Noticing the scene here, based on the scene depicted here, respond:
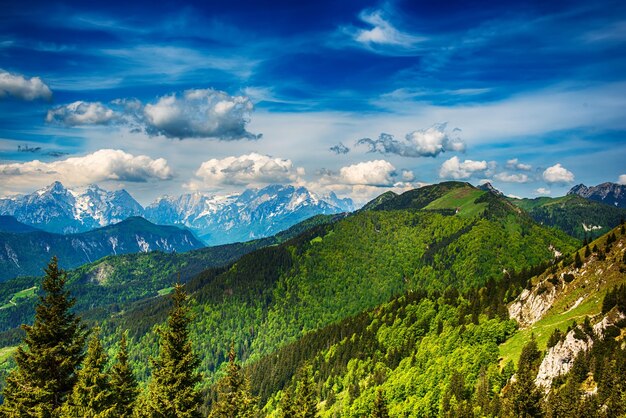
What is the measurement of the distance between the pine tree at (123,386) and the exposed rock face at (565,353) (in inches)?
2656

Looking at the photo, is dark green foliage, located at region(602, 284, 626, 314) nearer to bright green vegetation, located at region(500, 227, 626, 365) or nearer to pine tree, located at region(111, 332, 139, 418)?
bright green vegetation, located at region(500, 227, 626, 365)

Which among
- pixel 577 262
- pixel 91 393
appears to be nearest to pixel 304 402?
pixel 91 393

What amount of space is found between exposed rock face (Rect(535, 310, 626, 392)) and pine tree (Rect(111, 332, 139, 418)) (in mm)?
67472

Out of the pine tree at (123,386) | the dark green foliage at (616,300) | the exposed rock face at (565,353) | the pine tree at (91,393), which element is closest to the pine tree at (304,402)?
the pine tree at (123,386)

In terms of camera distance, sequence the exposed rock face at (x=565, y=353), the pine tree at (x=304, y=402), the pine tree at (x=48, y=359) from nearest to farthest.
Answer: the pine tree at (x=48, y=359) < the pine tree at (x=304, y=402) < the exposed rock face at (x=565, y=353)

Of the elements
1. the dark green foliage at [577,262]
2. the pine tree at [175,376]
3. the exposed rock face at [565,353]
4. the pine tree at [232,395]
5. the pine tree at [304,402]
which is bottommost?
the exposed rock face at [565,353]

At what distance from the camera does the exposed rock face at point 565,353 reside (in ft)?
247

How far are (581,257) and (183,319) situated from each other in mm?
107927

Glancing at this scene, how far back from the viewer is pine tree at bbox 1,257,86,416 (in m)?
31.7

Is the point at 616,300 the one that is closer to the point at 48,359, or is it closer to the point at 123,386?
the point at 123,386

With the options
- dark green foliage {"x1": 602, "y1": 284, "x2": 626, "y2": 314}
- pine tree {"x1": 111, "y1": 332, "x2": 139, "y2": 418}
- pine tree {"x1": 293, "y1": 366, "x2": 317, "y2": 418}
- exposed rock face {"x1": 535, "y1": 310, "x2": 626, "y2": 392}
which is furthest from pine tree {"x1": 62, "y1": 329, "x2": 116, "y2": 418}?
dark green foliage {"x1": 602, "y1": 284, "x2": 626, "y2": 314}

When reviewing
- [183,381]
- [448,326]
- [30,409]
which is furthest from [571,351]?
[30,409]

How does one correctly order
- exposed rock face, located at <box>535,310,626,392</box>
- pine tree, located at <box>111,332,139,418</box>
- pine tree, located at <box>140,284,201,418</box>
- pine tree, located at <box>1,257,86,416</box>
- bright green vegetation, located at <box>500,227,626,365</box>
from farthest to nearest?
bright green vegetation, located at <box>500,227,626,365</box>
exposed rock face, located at <box>535,310,626,392</box>
pine tree, located at <box>111,332,139,418</box>
pine tree, located at <box>140,284,201,418</box>
pine tree, located at <box>1,257,86,416</box>

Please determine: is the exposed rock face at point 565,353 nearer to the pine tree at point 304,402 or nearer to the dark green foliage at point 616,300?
the dark green foliage at point 616,300
